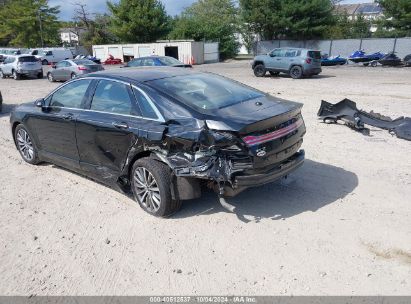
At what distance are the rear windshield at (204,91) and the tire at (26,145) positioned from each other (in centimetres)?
284

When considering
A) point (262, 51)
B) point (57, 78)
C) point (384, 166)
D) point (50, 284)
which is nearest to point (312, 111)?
point (384, 166)

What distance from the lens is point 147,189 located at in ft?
14.0

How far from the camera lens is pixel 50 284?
3.23 metres

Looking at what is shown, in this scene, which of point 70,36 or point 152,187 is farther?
point 70,36

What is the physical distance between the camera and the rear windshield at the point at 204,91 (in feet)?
13.5

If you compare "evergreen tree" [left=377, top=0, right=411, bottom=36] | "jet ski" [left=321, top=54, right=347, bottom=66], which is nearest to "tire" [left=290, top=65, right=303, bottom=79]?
"jet ski" [left=321, top=54, right=347, bottom=66]

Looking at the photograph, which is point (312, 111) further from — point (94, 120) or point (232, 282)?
point (232, 282)

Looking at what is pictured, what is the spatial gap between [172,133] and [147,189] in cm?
81

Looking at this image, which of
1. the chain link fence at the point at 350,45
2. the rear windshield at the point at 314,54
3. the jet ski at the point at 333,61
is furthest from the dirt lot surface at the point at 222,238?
the chain link fence at the point at 350,45

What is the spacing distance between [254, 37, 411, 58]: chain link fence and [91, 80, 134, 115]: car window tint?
1324 inches

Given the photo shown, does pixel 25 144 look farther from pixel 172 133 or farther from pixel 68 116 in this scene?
pixel 172 133

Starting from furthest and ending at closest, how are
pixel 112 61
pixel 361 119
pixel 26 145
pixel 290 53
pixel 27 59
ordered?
pixel 112 61
pixel 27 59
pixel 290 53
pixel 361 119
pixel 26 145

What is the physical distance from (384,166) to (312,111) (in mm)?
4626

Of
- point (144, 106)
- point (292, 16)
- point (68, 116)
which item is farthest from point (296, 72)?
point (292, 16)
